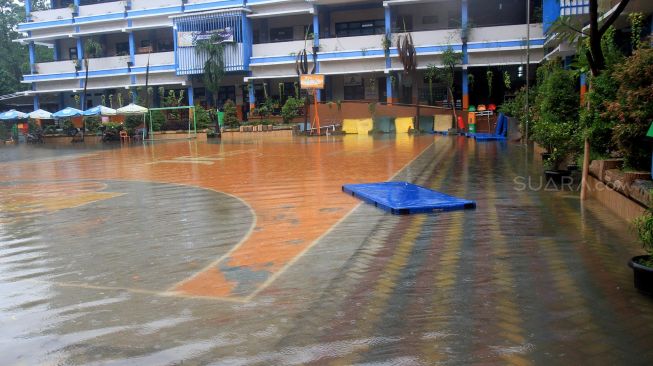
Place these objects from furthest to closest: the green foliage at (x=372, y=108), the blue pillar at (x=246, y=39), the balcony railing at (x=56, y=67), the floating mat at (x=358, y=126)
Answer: the balcony railing at (x=56, y=67) < the blue pillar at (x=246, y=39) < the green foliage at (x=372, y=108) < the floating mat at (x=358, y=126)

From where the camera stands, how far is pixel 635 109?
738cm

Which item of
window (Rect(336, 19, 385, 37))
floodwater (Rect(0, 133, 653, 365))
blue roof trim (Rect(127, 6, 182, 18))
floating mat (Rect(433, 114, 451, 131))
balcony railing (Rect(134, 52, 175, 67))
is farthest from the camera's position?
balcony railing (Rect(134, 52, 175, 67))

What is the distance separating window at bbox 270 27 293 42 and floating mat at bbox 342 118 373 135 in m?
8.95

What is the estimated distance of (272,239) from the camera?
7.02 meters

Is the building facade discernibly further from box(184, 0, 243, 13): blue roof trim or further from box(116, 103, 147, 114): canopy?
box(116, 103, 147, 114): canopy

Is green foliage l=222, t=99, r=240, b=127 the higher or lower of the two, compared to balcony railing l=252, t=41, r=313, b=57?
lower

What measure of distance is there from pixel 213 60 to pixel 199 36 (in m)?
2.04

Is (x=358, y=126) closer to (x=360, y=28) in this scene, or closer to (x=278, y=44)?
(x=360, y=28)

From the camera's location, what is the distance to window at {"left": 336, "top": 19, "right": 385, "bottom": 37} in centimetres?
3553

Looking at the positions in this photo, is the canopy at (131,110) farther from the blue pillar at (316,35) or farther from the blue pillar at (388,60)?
the blue pillar at (388,60)

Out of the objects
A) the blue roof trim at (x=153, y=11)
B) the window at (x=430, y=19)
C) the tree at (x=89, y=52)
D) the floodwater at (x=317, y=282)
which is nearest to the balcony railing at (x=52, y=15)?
the tree at (x=89, y=52)

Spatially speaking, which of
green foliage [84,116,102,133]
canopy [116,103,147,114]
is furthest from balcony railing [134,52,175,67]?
canopy [116,103,147,114]

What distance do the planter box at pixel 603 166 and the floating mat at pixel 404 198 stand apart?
214 centimetres

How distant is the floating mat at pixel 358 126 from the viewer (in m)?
31.7
